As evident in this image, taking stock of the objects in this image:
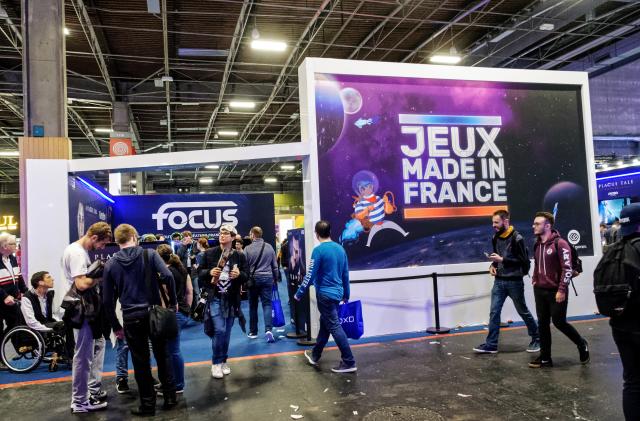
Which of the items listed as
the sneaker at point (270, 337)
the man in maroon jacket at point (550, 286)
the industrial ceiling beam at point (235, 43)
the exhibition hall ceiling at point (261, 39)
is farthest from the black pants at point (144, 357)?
the industrial ceiling beam at point (235, 43)

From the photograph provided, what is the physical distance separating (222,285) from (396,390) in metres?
1.94

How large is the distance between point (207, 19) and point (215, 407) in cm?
979

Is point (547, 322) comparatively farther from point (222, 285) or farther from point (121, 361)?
point (121, 361)

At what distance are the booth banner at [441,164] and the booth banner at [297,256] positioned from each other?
72cm

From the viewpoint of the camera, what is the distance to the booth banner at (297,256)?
7.16 meters

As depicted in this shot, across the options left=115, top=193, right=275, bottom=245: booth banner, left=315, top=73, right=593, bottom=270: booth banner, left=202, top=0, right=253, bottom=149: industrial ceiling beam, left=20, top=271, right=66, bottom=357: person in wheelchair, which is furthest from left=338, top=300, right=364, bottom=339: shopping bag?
left=115, top=193, right=275, bottom=245: booth banner

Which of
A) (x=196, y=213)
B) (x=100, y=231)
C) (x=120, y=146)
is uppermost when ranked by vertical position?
(x=120, y=146)

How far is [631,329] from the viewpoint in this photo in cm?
284

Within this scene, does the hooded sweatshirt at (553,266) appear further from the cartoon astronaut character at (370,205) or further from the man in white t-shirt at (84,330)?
the man in white t-shirt at (84,330)

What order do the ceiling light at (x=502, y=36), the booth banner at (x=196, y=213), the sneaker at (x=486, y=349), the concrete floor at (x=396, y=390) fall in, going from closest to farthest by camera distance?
1. the concrete floor at (x=396, y=390)
2. the sneaker at (x=486, y=349)
3. the booth banner at (x=196, y=213)
4. the ceiling light at (x=502, y=36)

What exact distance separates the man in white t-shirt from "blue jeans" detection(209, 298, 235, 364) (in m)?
1.05

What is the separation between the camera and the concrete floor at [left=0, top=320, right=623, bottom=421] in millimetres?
3893

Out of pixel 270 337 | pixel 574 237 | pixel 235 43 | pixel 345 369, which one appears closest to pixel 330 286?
pixel 345 369

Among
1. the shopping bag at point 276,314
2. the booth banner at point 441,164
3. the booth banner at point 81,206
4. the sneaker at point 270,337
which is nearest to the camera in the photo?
the booth banner at point 81,206
